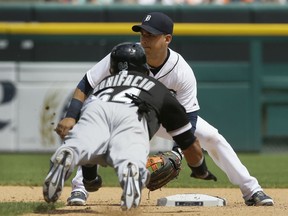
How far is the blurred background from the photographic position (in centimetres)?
1177

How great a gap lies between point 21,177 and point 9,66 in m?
3.61

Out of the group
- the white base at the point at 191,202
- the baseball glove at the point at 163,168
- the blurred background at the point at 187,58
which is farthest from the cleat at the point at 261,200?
the blurred background at the point at 187,58

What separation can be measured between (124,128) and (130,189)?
427 mm

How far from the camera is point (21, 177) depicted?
8555 millimetres

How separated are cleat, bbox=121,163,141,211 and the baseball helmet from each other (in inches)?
30.3

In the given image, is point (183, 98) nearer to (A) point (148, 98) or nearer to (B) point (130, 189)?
(A) point (148, 98)

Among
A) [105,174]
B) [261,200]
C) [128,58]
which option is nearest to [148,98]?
[128,58]

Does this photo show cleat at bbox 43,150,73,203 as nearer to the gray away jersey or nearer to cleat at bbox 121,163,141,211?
cleat at bbox 121,163,141,211

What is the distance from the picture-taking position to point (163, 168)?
595 cm

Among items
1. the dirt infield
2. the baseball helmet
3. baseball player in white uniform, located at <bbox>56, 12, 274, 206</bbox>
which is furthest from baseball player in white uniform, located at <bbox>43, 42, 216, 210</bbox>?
baseball player in white uniform, located at <bbox>56, 12, 274, 206</bbox>

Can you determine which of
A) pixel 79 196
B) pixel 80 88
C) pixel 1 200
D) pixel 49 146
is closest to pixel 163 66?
pixel 80 88

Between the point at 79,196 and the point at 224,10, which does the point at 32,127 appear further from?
the point at 79,196

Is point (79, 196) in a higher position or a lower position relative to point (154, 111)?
lower

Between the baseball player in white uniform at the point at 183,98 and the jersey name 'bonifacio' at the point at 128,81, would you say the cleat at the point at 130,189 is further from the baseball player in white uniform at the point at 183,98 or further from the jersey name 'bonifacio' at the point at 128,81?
the baseball player in white uniform at the point at 183,98
